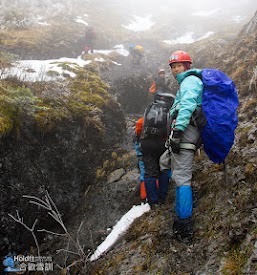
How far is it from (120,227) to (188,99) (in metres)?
3.31

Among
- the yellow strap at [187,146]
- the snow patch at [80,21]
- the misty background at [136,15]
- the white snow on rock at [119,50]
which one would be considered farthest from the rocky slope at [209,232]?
the snow patch at [80,21]

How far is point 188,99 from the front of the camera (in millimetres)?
4156

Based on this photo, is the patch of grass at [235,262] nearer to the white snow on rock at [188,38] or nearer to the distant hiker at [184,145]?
the distant hiker at [184,145]

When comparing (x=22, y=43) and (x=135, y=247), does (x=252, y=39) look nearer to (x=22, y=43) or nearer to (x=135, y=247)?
(x=135, y=247)

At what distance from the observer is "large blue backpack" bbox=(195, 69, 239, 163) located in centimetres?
412

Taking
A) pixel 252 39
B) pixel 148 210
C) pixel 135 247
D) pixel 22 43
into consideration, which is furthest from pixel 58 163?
pixel 22 43

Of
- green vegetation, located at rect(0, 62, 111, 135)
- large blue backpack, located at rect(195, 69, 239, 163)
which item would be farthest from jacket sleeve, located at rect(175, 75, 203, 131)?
green vegetation, located at rect(0, 62, 111, 135)

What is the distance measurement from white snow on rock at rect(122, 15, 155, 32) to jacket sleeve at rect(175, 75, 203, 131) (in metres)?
29.2

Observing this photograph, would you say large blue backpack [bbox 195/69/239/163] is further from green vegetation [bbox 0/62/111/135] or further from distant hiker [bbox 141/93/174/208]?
green vegetation [bbox 0/62/111/135]

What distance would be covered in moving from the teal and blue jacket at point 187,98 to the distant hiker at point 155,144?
71cm

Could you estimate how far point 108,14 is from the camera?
109ft

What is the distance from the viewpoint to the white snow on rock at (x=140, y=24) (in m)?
32.5

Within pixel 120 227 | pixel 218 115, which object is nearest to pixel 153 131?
pixel 218 115

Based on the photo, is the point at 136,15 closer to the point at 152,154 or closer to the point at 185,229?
the point at 152,154
